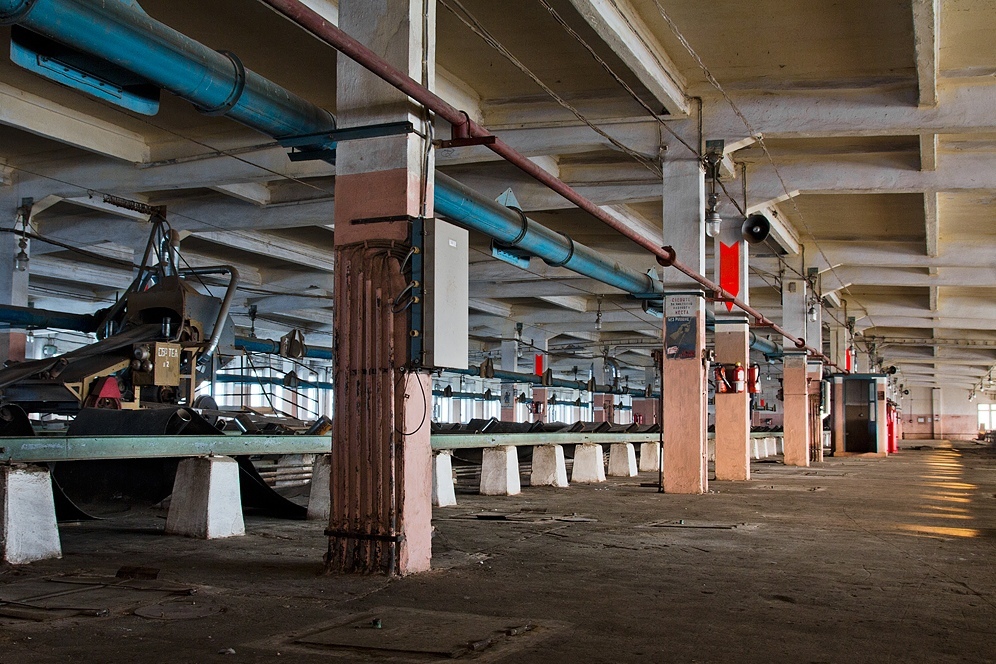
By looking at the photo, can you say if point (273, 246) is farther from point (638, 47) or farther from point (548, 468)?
point (638, 47)

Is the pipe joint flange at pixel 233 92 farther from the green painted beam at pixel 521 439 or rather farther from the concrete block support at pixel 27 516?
the green painted beam at pixel 521 439

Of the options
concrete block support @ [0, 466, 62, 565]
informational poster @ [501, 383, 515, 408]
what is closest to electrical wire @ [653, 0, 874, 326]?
concrete block support @ [0, 466, 62, 565]

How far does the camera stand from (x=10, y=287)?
51.4 ft

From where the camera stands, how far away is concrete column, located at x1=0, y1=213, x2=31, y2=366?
615 inches

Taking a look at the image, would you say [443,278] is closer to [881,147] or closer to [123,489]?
[123,489]

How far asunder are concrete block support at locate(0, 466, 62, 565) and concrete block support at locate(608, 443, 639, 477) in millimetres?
→ 12054

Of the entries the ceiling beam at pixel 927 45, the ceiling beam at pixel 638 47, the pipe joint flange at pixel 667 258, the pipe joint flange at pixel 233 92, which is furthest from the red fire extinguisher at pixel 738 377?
the pipe joint flange at pixel 233 92

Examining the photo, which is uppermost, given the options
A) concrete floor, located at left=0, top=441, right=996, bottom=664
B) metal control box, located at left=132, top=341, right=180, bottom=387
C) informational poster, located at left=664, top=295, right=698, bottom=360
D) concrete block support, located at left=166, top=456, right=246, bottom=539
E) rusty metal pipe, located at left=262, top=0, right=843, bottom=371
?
rusty metal pipe, located at left=262, top=0, right=843, bottom=371

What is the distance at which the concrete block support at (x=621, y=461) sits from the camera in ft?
55.7

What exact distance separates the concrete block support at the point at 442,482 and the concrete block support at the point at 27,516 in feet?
15.9

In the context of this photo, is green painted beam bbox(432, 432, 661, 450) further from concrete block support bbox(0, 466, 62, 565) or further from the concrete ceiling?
concrete block support bbox(0, 466, 62, 565)

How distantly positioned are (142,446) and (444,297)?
252 centimetres

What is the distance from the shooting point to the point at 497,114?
1248 cm

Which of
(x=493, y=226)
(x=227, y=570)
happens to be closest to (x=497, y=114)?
(x=493, y=226)
